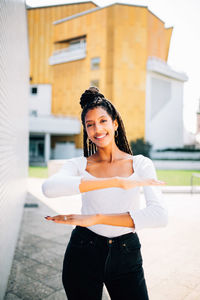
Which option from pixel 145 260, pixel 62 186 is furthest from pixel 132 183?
pixel 145 260

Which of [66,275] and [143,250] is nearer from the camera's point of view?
[66,275]

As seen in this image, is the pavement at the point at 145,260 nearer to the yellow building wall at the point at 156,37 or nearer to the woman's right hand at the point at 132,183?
the woman's right hand at the point at 132,183

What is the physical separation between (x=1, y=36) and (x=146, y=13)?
37.1m

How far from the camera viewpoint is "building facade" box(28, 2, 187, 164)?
3381 centimetres

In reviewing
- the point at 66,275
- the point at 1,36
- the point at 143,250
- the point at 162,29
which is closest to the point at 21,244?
the point at 143,250

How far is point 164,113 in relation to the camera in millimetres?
37781

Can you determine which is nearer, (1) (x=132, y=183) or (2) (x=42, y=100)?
Answer: (1) (x=132, y=183)

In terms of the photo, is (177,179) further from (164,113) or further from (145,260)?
(164,113)

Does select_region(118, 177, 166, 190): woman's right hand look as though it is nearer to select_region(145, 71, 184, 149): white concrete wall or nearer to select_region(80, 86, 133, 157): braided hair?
select_region(80, 86, 133, 157): braided hair

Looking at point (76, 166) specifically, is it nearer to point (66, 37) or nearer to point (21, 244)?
point (21, 244)

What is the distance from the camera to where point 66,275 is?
181cm

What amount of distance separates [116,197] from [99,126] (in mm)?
511

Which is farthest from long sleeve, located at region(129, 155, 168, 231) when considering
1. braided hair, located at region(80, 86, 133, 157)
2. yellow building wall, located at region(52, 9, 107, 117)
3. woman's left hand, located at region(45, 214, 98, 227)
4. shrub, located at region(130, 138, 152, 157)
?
yellow building wall, located at region(52, 9, 107, 117)

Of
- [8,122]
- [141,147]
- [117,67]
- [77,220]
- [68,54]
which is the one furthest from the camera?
[68,54]
